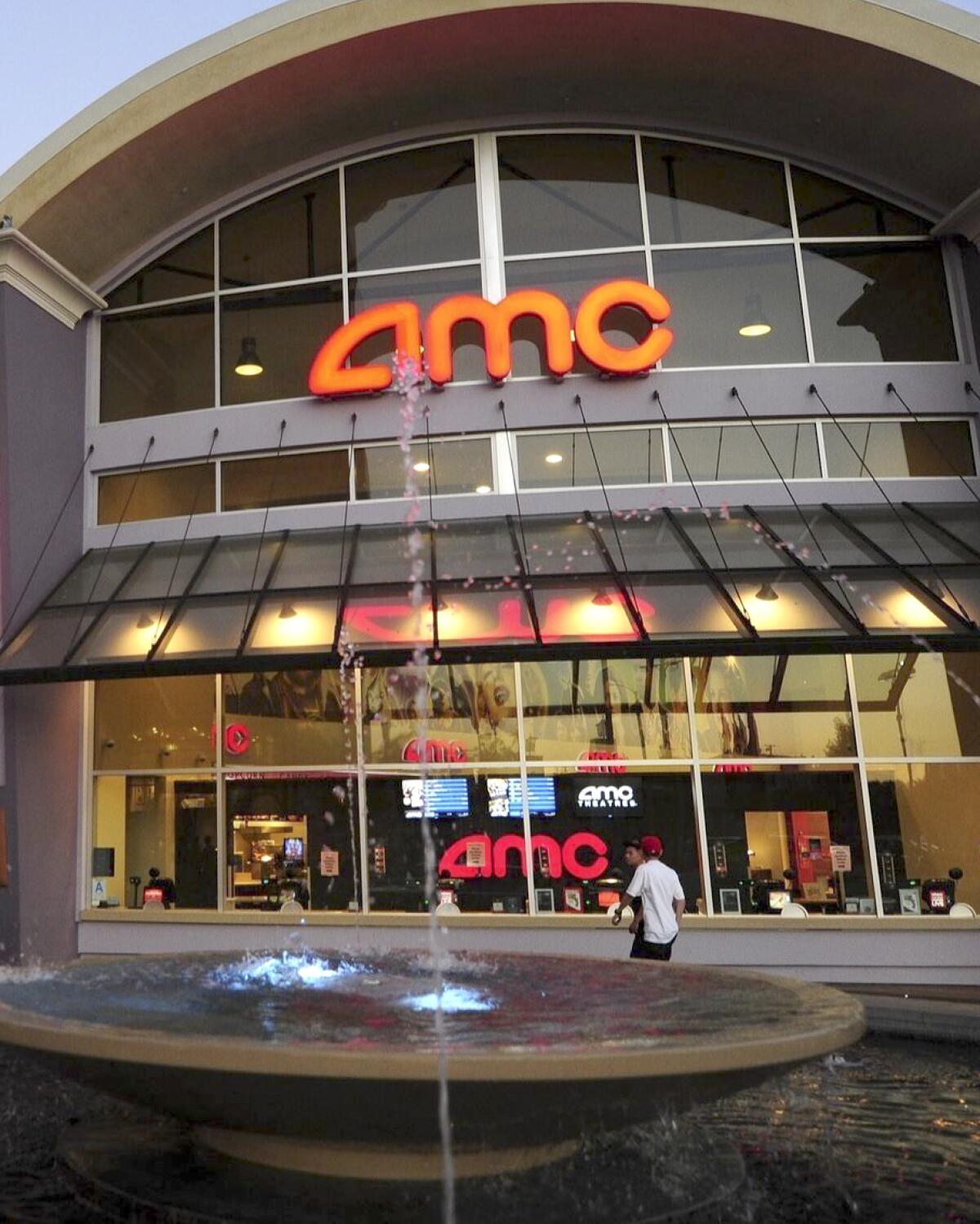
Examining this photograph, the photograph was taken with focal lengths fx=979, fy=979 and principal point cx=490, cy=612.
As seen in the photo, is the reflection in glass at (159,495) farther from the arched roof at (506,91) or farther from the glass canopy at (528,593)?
the arched roof at (506,91)

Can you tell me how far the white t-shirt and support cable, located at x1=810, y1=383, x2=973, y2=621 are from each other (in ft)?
15.4

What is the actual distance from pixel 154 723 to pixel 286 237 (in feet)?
24.8

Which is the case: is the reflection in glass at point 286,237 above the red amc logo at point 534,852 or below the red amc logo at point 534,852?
above

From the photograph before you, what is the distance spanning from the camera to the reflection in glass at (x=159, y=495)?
14.1 m

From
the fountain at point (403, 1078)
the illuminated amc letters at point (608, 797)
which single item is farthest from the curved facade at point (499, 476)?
the fountain at point (403, 1078)

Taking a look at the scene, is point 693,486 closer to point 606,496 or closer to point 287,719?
point 606,496

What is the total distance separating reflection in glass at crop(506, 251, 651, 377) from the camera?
44.9 ft

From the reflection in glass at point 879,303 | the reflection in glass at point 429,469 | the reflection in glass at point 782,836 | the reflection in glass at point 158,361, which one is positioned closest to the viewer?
the reflection in glass at point 782,836

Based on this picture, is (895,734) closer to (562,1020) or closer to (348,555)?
(348,555)

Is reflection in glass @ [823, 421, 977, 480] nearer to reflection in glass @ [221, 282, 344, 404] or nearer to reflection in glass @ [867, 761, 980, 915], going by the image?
reflection in glass @ [867, 761, 980, 915]

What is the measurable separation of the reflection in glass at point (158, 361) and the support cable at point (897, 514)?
8756mm

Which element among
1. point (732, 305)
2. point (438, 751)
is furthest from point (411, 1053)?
point (732, 305)

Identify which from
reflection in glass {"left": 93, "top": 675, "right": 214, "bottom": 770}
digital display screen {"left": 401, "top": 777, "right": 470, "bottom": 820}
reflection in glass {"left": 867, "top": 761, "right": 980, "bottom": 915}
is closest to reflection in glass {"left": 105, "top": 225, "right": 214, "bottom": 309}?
reflection in glass {"left": 93, "top": 675, "right": 214, "bottom": 770}

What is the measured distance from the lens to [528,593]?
1127 centimetres
